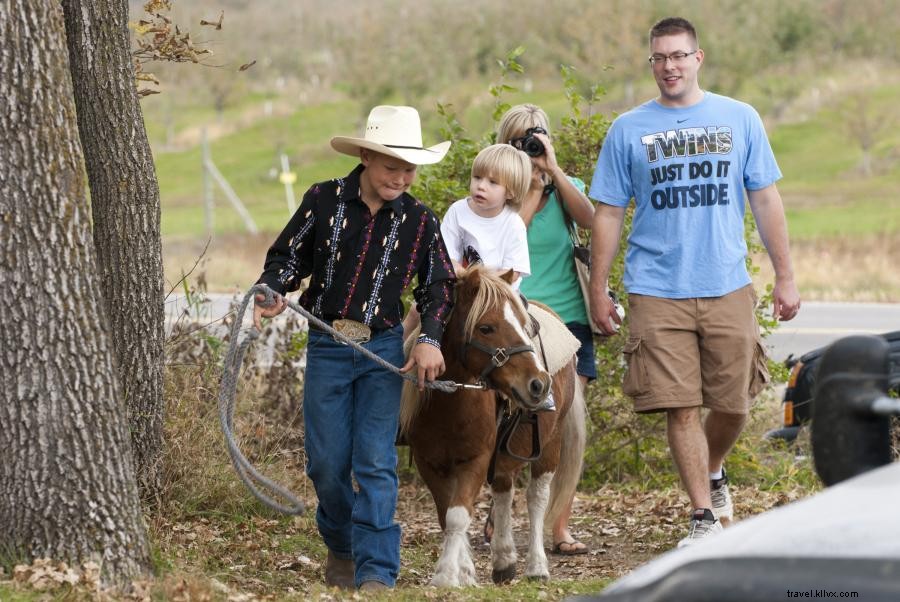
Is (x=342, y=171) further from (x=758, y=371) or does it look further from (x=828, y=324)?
(x=758, y=371)

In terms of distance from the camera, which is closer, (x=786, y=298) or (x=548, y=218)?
(x=786, y=298)

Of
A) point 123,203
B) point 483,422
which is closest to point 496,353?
point 483,422

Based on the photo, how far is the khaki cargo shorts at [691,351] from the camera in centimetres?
671

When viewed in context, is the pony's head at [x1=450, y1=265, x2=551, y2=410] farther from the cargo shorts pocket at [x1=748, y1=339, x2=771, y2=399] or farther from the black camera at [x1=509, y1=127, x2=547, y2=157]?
the cargo shorts pocket at [x1=748, y1=339, x2=771, y2=399]

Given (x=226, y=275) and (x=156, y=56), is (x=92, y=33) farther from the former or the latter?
(x=226, y=275)

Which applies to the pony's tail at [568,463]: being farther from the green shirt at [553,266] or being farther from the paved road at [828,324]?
the paved road at [828,324]

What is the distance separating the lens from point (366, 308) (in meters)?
5.91

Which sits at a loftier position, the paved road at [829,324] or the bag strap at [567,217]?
the bag strap at [567,217]

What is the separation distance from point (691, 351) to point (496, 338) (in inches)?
49.0

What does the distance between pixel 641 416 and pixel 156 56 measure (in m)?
3.94

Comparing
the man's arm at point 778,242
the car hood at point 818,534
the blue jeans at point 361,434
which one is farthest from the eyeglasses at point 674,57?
the car hood at point 818,534

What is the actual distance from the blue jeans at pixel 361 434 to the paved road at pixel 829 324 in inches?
372

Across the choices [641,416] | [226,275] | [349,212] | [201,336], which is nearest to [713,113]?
[349,212]

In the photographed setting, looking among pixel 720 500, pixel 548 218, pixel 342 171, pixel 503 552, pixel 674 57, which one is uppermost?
pixel 342 171
